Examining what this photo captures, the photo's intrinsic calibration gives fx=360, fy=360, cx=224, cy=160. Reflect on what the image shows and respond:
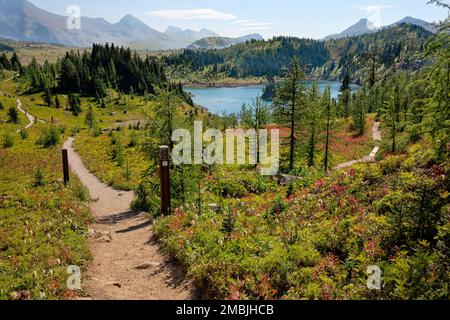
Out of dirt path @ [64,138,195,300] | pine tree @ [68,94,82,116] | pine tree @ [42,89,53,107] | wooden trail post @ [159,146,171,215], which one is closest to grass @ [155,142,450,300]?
dirt path @ [64,138,195,300]

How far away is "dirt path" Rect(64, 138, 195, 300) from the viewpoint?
400 inches

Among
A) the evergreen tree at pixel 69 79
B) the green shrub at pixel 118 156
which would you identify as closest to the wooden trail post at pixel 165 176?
the green shrub at pixel 118 156

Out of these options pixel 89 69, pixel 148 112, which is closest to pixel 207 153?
pixel 148 112

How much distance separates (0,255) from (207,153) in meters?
10.4

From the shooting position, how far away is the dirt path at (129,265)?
400 inches

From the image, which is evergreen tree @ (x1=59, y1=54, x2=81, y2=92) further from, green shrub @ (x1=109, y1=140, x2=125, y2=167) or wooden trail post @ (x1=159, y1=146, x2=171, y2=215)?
wooden trail post @ (x1=159, y1=146, x2=171, y2=215)

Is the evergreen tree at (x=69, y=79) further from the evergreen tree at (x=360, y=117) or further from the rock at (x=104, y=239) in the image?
the rock at (x=104, y=239)

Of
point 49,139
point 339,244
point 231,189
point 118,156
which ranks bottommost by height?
point 118,156

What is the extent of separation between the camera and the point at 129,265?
12.5m

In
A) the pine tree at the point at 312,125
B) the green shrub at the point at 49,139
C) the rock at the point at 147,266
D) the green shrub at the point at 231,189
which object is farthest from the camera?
the green shrub at the point at 49,139

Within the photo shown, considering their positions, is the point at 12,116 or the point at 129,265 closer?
the point at 129,265

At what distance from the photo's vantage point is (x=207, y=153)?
1920cm

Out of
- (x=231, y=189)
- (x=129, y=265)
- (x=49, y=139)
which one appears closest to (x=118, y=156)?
(x=49, y=139)

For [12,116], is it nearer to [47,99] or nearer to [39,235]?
[47,99]
